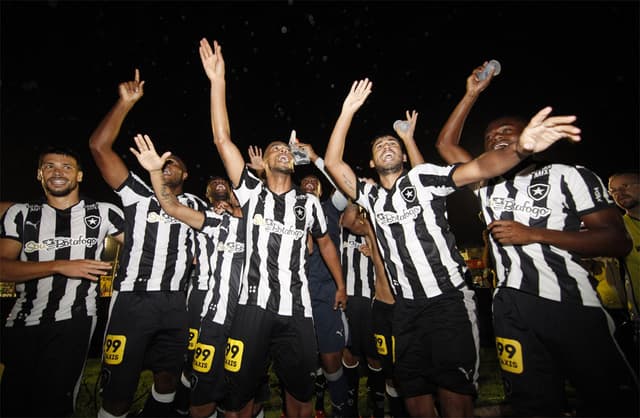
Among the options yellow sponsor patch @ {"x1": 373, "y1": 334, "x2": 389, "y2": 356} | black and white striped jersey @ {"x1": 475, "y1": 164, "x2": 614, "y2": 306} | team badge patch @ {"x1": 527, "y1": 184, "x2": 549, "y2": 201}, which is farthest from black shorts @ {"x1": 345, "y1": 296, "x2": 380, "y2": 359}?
team badge patch @ {"x1": 527, "y1": 184, "x2": 549, "y2": 201}

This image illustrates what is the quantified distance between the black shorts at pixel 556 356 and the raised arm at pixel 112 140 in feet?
13.8

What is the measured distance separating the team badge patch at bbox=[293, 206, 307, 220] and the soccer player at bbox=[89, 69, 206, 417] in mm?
1548

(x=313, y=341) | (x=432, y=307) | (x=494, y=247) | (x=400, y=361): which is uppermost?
(x=494, y=247)

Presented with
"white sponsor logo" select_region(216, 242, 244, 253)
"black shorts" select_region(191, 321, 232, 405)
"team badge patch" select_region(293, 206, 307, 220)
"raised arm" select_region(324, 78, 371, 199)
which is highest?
"raised arm" select_region(324, 78, 371, 199)

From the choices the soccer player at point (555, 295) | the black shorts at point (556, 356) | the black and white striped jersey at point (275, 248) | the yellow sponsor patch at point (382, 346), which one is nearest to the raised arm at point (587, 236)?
the soccer player at point (555, 295)

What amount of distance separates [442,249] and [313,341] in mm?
1531

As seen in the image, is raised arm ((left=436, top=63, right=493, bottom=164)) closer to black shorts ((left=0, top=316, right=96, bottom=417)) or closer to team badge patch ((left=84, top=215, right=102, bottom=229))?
team badge patch ((left=84, top=215, right=102, bottom=229))

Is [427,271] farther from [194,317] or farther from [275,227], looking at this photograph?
[194,317]

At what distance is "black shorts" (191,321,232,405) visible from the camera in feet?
10.1

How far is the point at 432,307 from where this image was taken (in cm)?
301

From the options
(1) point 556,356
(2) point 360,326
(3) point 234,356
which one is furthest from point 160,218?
(1) point 556,356

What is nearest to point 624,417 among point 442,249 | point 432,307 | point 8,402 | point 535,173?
point 432,307

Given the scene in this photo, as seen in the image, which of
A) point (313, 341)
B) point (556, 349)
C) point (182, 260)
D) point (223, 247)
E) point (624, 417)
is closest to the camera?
point (624, 417)

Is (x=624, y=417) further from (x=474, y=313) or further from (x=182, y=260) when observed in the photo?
(x=182, y=260)
